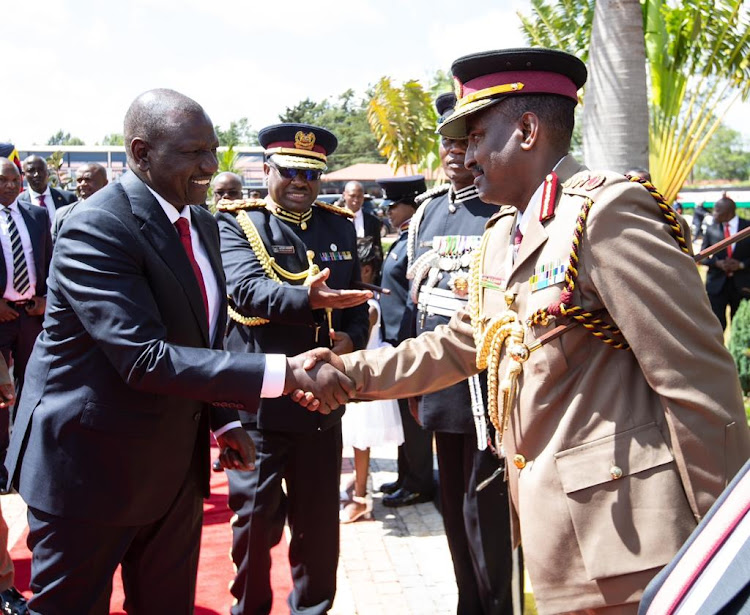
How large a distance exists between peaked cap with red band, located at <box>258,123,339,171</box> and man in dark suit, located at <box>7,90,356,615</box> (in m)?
1.24

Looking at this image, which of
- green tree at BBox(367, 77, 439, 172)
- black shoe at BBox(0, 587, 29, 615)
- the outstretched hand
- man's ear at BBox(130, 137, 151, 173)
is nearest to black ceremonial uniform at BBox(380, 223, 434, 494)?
the outstretched hand

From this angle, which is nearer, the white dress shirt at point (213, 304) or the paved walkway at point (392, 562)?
the white dress shirt at point (213, 304)

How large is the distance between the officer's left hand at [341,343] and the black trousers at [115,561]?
121 cm

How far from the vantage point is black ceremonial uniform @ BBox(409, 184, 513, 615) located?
151 inches

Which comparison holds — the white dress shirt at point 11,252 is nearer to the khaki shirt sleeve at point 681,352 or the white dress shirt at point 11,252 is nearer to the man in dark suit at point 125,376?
the man in dark suit at point 125,376

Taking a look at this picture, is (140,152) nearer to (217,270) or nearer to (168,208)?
(168,208)

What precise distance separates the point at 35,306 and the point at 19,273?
30cm

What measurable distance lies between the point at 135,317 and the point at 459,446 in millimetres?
1900

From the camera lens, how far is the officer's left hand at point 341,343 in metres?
4.20

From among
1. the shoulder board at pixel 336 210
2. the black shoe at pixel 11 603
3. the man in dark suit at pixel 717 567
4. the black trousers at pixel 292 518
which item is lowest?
the black shoe at pixel 11 603

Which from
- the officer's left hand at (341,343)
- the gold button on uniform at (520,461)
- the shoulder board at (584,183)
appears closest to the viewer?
the shoulder board at (584,183)

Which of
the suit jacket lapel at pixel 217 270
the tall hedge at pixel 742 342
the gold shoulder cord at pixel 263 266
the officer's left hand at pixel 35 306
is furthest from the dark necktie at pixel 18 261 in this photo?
the tall hedge at pixel 742 342

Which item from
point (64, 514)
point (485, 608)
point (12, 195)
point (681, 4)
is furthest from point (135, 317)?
point (681, 4)

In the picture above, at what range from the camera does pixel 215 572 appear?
4.89m
